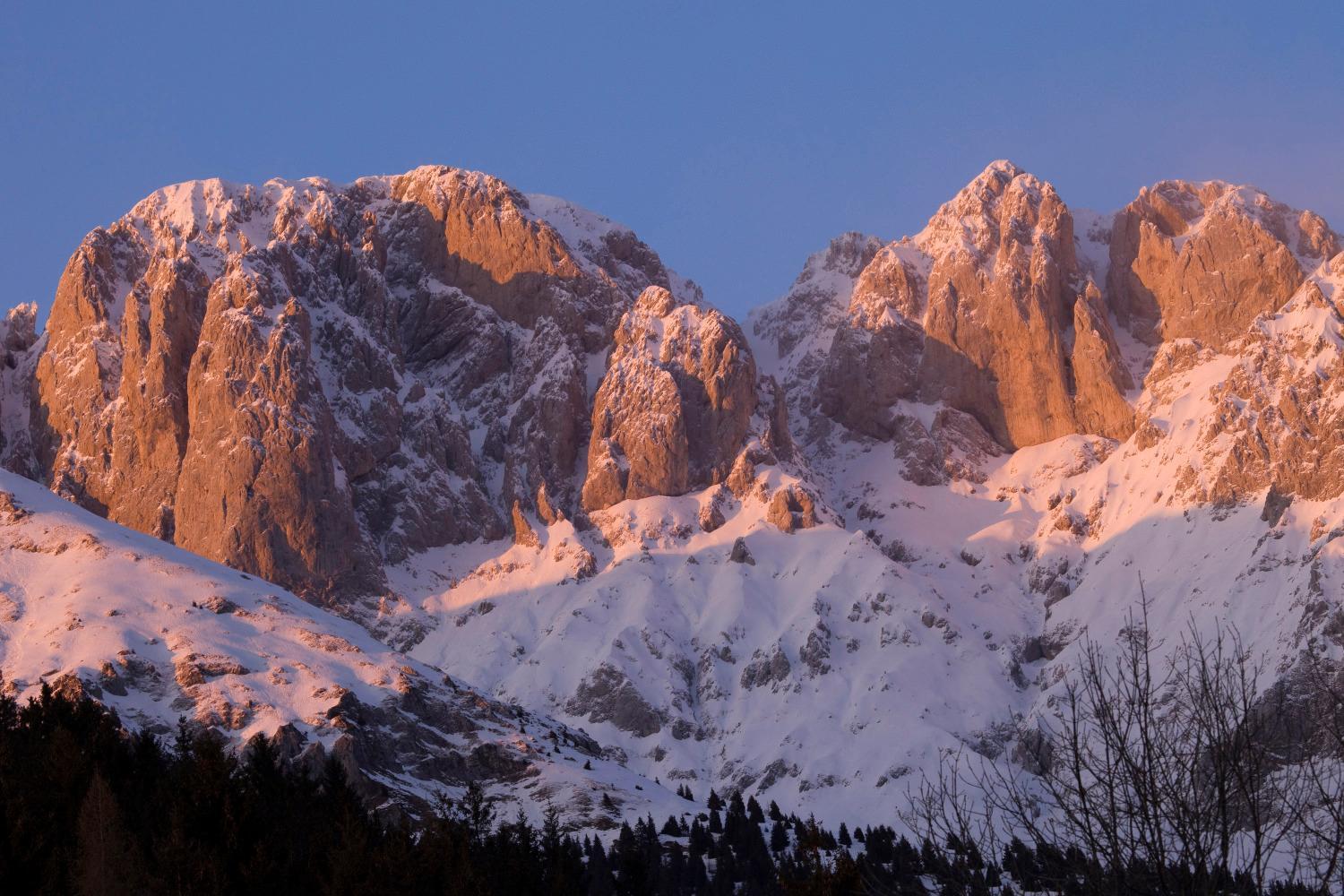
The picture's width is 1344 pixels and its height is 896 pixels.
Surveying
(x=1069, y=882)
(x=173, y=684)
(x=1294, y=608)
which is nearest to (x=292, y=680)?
(x=173, y=684)

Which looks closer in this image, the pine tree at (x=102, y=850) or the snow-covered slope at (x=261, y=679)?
the pine tree at (x=102, y=850)

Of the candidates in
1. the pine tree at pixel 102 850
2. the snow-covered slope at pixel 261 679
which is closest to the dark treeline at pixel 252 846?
the pine tree at pixel 102 850

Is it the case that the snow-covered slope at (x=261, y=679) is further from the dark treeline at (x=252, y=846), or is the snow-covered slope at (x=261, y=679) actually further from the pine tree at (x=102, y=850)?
the pine tree at (x=102, y=850)

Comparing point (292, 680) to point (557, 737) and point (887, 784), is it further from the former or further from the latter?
point (887, 784)

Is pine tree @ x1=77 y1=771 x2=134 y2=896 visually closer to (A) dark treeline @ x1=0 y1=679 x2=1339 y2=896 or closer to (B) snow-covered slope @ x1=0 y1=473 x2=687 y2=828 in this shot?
(A) dark treeline @ x1=0 y1=679 x2=1339 y2=896

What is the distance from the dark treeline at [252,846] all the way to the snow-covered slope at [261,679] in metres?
38.8

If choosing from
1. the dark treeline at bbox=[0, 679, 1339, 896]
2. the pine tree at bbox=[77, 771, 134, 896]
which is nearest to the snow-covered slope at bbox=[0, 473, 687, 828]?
the dark treeline at bbox=[0, 679, 1339, 896]

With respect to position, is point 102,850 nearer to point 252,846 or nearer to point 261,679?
point 252,846

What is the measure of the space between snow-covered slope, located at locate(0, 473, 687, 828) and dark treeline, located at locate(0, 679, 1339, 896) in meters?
38.8

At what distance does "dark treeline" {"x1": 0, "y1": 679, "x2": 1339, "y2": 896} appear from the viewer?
50.8 m

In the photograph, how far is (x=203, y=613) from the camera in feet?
543

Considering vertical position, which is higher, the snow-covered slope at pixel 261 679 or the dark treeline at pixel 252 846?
the snow-covered slope at pixel 261 679

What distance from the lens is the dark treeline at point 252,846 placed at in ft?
167

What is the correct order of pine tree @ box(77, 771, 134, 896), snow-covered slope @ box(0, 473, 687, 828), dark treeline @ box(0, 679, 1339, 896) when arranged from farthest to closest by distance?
snow-covered slope @ box(0, 473, 687, 828), pine tree @ box(77, 771, 134, 896), dark treeline @ box(0, 679, 1339, 896)
